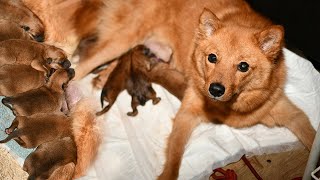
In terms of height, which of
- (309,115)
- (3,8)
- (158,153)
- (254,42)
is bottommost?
(158,153)

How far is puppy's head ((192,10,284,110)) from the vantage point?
2.43 metres

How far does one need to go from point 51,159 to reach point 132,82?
2.59 ft

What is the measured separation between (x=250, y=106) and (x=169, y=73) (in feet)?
2.16

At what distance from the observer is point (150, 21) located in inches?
126

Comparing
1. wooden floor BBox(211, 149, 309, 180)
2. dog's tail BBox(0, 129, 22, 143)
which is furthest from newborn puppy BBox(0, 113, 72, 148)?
wooden floor BBox(211, 149, 309, 180)

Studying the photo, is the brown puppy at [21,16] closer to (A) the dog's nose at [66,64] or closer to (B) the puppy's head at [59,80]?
(A) the dog's nose at [66,64]

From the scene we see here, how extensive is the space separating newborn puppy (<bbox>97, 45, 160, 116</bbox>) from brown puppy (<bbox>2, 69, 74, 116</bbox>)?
27 centimetres

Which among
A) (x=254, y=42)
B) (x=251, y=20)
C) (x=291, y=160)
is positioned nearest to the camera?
(x=254, y=42)

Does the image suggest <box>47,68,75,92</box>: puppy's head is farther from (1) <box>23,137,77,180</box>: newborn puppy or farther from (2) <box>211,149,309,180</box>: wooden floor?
(2) <box>211,149,309,180</box>: wooden floor

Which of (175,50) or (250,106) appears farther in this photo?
(175,50)

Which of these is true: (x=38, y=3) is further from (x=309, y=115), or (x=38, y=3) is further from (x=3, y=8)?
(x=309, y=115)

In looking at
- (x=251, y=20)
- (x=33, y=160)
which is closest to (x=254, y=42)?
(x=251, y=20)

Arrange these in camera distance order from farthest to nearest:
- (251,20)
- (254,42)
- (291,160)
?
1. (291,160)
2. (251,20)
3. (254,42)

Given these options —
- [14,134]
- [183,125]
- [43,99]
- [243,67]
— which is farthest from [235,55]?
[14,134]
